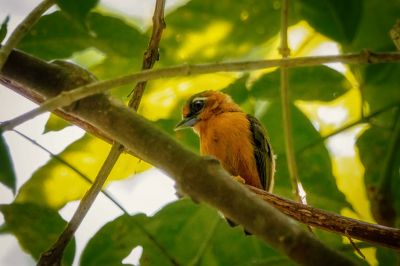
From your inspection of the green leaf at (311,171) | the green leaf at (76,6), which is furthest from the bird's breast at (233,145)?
the green leaf at (76,6)

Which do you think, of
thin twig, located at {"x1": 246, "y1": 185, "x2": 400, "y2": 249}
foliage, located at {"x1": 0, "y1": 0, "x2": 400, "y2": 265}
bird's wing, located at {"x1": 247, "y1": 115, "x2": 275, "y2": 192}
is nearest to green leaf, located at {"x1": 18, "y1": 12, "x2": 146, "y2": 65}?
foliage, located at {"x1": 0, "y1": 0, "x2": 400, "y2": 265}

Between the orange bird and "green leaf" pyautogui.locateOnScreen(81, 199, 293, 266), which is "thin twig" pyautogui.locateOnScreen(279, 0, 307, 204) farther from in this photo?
the orange bird

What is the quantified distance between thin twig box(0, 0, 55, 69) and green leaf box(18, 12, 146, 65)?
2.36 ft

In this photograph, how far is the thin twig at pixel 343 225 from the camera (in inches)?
91.3

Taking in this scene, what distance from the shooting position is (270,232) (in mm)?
1358

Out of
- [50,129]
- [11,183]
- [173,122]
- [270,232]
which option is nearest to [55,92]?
[11,183]

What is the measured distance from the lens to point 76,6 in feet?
6.16

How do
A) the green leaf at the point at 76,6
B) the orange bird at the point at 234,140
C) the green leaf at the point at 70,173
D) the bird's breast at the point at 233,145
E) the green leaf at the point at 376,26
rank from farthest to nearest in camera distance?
the bird's breast at the point at 233,145
the orange bird at the point at 234,140
the green leaf at the point at 376,26
the green leaf at the point at 70,173
the green leaf at the point at 76,6

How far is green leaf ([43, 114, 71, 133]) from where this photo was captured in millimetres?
3123

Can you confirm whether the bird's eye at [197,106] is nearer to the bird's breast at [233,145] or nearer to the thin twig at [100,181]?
the bird's breast at [233,145]

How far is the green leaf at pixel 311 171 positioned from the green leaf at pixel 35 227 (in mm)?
1332

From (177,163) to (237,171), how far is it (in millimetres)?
2927

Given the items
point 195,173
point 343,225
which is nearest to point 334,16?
point 343,225

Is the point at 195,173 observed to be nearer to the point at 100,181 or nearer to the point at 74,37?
the point at 100,181
